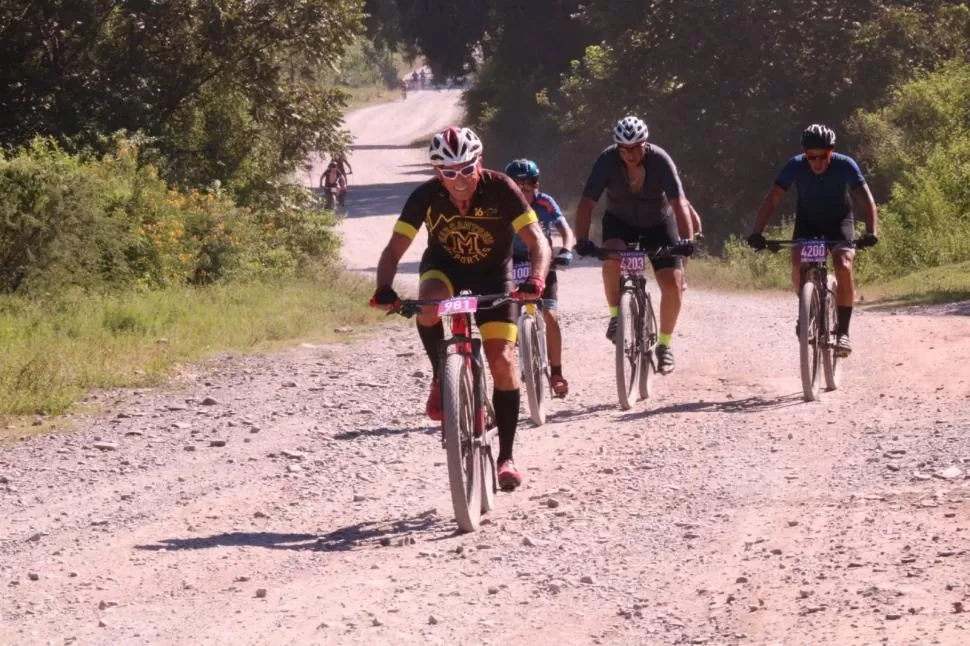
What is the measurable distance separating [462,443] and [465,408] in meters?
0.18

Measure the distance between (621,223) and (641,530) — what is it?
4.25 m

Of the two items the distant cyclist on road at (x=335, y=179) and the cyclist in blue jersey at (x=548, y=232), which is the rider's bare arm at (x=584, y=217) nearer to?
the cyclist in blue jersey at (x=548, y=232)

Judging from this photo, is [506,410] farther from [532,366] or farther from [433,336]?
[532,366]

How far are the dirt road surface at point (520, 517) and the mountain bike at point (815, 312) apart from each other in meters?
0.21

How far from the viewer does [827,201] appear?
37.9 ft

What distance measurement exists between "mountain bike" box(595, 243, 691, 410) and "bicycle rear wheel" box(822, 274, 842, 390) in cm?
128

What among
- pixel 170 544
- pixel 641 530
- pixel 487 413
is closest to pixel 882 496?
pixel 641 530

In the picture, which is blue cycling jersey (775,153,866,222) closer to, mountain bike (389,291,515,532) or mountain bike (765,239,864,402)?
mountain bike (765,239,864,402)

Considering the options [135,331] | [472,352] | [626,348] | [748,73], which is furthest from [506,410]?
[748,73]

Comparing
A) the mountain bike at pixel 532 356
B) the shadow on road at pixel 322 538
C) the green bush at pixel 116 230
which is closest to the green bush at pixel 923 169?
the green bush at pixel 116 230

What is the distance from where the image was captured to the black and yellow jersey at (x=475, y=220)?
7.82 metres

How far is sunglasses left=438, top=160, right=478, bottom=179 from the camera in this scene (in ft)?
25.0

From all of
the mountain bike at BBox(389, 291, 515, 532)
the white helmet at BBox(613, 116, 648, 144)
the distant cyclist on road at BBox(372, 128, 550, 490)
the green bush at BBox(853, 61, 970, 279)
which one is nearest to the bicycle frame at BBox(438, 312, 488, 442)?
the mountain bike at BBox(389, 291, 515, 532)

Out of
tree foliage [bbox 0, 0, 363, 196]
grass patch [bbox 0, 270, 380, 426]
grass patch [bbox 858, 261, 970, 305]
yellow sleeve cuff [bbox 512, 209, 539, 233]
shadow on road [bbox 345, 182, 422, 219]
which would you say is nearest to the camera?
yellow sleeve cuff [bbox 512, 209, 539, 233]
